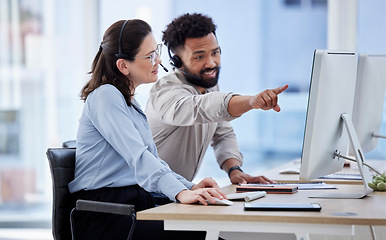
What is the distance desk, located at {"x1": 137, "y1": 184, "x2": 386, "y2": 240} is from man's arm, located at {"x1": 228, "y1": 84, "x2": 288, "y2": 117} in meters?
0.42

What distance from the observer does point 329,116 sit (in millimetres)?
2010

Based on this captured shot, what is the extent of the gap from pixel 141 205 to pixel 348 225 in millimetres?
763

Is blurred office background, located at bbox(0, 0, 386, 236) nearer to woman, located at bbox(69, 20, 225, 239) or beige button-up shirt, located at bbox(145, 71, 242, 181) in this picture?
beige button-up shirt, located at bbox(145, 71, 242, 181)

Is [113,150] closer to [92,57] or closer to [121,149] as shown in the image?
[121,149]

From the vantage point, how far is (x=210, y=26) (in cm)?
281

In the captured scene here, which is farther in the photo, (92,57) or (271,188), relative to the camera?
(92,57)

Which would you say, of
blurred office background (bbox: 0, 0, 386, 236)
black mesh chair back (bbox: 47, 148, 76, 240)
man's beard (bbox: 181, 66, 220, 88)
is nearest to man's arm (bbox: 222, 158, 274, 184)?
man's beard (bbox: 181, 66, 220, 88)

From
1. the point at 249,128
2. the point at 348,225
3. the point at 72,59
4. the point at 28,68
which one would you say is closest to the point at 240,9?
the point at 249,128

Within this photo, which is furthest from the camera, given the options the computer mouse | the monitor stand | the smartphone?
the monitor stand

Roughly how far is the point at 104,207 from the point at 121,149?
203mm

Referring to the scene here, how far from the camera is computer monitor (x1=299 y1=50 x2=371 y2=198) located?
6.25 feet

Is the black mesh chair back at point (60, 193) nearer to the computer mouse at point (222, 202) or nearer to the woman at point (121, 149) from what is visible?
the woman at point (121, 149)

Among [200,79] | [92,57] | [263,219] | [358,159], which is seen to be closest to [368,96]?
[358,159]

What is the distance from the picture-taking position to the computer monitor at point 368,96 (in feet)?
8.72
